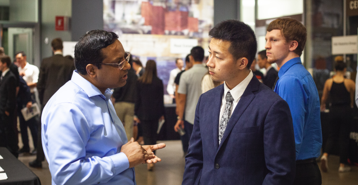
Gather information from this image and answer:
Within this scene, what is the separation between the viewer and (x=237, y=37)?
1640 millimetres

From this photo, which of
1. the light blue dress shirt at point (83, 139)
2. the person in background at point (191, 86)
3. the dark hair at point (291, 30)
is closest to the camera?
the light blue dress shirt at point (83, 139)

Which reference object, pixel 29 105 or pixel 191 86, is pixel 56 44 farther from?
pixel 191 86

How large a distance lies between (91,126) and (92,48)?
1.12 feet

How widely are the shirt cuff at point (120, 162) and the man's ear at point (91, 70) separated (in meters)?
0.37

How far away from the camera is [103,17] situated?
8.50m

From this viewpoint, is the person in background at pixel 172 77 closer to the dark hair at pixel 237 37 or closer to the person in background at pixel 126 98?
the person in background at pixel 126 98

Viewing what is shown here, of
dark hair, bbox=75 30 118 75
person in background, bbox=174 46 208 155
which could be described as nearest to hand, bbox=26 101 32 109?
person in background, bbox=174 46 208 155

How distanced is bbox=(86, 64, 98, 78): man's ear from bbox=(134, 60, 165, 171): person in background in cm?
413

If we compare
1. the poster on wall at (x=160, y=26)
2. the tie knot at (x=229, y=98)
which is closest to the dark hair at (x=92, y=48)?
the tie knot at (x=229, y=98)

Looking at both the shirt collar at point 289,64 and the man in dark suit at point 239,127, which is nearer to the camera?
the man in dark suit at point 239,127

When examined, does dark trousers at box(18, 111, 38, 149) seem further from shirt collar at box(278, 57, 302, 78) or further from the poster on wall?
shirt collar at box(278, 57, 302, 78)

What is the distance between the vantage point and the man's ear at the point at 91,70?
1592mm

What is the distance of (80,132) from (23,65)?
263 inches

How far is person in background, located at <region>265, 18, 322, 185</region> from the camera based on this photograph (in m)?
1.95
